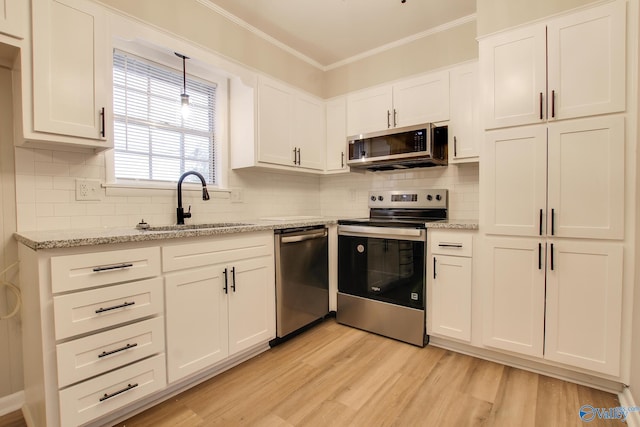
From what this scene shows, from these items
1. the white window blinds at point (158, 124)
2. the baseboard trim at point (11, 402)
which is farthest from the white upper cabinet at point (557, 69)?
the baseboard trim at point (11, 402)

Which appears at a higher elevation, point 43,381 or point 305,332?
point 43,381

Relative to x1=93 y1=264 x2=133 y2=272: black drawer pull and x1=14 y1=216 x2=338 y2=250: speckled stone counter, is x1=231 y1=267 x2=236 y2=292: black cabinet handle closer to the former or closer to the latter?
x1=14 y1=216 x2=338 y2=250: speckled stone counter

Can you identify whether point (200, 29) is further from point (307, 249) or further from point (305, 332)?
point (305, 332)

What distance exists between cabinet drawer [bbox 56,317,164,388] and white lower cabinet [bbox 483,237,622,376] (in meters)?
2.11

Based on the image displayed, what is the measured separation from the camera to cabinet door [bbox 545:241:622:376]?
1765mm

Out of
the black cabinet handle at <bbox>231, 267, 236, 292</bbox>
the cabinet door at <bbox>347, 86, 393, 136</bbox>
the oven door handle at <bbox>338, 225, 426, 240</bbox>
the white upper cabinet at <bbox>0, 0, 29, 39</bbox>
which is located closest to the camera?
the white upper cabinet at <bbox>0, 0, 29, 39</bbox>

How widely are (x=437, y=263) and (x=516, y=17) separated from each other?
5.69 ft

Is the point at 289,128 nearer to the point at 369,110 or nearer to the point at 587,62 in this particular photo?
the point at 369,110

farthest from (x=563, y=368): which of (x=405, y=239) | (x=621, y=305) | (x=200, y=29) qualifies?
(x=200, y=29)

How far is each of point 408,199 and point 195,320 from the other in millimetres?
2108

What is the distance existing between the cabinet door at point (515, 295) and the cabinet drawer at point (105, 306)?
2103 millimetres

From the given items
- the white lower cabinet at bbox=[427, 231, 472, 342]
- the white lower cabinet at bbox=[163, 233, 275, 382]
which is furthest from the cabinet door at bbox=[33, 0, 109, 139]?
the white lower cabinet at bbox=[427, 231, 472, 342]

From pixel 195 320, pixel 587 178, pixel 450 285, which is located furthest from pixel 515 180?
pixel 195 320

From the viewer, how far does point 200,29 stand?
237 centimetres
